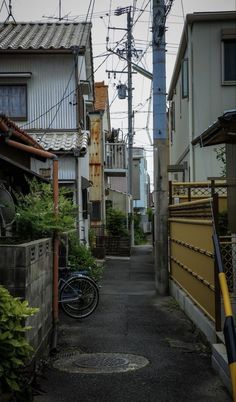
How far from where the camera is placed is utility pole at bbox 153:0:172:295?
13352 mm

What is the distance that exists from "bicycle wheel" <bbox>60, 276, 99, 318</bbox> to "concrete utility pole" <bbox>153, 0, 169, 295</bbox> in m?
3.35

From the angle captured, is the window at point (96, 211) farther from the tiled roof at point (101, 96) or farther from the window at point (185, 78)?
the window at point (185, 78)

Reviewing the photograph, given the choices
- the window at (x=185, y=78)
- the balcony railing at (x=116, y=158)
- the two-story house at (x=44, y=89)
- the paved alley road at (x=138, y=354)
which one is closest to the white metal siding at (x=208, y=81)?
the window at (x=185, y=78)

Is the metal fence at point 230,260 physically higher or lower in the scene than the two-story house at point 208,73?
lower

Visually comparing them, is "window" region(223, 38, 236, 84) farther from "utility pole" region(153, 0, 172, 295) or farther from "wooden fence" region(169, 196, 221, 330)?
"wooden fence" region(169, 196, 221, 330)

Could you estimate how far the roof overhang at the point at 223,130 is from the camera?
19.2 ft

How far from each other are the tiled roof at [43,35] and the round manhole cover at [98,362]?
11.6m

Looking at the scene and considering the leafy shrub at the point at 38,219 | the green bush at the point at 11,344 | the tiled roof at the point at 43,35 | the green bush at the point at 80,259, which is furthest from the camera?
the tiled roof at the point at 43,35

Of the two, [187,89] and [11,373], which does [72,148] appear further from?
[11,373]

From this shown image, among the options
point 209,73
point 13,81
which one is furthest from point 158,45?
point 13,81

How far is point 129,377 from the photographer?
613 centimetres

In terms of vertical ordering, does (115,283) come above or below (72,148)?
below

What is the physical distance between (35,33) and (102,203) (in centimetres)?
937

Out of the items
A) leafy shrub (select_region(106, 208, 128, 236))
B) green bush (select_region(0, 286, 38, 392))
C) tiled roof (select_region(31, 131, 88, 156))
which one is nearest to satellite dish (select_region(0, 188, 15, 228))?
green bush (select_region(0, 286, 38, 392))
